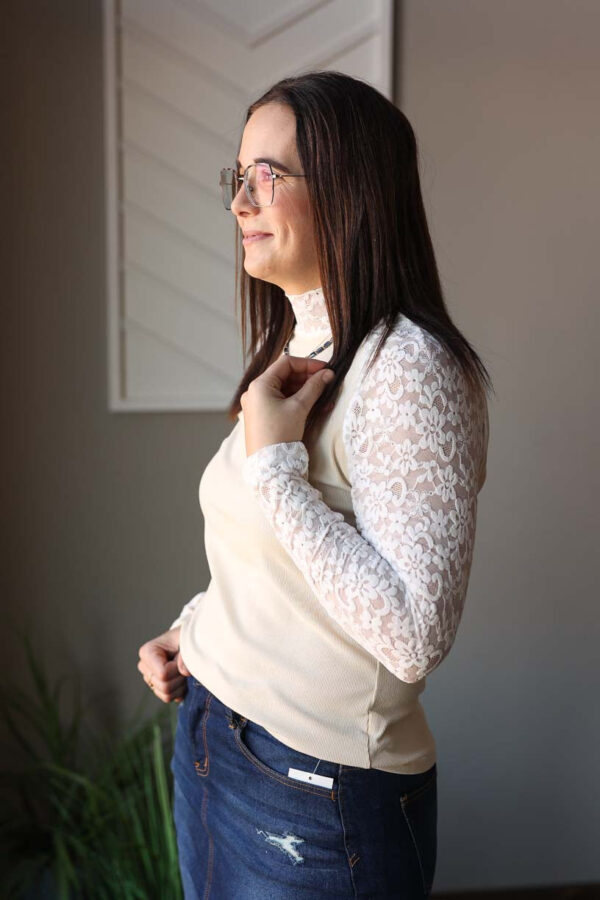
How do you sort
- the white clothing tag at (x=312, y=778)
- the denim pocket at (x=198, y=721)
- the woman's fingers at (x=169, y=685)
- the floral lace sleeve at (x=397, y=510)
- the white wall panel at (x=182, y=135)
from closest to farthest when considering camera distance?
the floral lace sleeve at (x=397, y=510) → the white clothing tag at (x=312, y=778) → the denim pocket at (x=198, y=721) → the woman's fingers at (x=169, y=685) → the white wall panel at (x=182, y=135)

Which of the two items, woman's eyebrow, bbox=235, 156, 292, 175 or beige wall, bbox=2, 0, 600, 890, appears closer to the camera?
woman's eyebrow, bbox=235, 156, 292, 175

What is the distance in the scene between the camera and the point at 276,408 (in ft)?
3.04

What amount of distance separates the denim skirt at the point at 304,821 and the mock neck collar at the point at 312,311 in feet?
1.56

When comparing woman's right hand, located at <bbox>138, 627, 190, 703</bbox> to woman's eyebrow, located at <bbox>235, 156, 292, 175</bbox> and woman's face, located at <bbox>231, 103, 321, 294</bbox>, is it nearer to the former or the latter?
woman's face, located at <bbox>231, 103, 321, 294</bbox>

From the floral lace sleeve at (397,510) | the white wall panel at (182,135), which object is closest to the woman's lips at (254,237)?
the floral lace sleeve at (397,510)

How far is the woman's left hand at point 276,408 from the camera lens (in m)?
0.91

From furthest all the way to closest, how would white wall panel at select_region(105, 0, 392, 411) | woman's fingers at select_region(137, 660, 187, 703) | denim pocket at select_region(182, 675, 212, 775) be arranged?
white wall panel at select_region(105, 0, 392, 411) < woman's fingers at select_region(137, 660, 187, 703) < denim pocket at select_region(182, 675, 212, 775)

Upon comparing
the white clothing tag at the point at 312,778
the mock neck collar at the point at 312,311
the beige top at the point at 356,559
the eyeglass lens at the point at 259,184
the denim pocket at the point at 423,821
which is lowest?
the denim pocket at the point at 423,821

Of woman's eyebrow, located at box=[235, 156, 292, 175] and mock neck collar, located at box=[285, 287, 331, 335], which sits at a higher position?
woman's eyebrow, located at box=[235, 156, 292, 175]

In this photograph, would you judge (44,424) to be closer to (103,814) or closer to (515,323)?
(103,814)

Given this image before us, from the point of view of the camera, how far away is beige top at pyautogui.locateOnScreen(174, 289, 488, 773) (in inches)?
32.8

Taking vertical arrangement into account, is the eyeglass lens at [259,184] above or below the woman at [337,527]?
above

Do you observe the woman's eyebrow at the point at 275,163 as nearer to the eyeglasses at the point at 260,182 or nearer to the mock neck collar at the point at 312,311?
the eyeglasses at the point at 260,182

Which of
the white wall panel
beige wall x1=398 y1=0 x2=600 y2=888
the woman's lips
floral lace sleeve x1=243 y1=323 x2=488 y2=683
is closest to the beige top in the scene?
floral lace sleeve x1=243 y1=323 x2=488 y2=683
